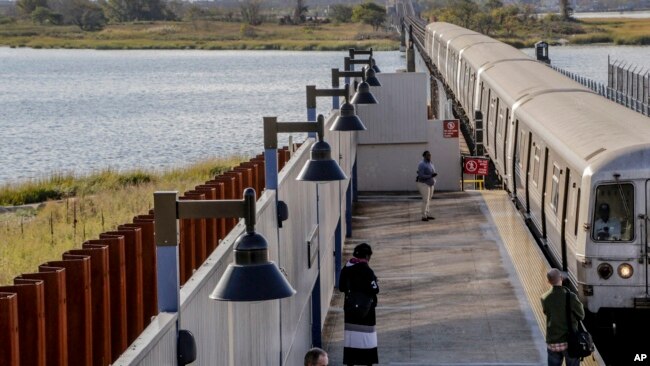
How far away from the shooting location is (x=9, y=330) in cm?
631

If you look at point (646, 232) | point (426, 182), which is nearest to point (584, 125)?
point (646, 232)

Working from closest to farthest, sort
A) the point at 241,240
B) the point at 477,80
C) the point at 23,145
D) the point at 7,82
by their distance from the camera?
the point at 241,240, the point at 477,80, the point at 23,145, the point at 7,82

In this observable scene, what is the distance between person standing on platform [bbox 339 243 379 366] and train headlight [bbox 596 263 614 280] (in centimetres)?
292

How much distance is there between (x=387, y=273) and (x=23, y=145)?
4721cm

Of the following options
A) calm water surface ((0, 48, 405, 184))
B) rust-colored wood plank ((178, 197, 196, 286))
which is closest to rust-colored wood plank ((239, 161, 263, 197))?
rust-colored wood plank ((178, 197, 196, 286))

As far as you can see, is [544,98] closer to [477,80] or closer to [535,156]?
[535,156]

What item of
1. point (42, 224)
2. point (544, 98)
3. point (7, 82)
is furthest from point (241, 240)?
point (7, 82)

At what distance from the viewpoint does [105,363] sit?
7.93 meters

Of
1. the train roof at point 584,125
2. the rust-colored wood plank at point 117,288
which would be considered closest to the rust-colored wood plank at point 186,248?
the rust-colored wood plank at point 117,288

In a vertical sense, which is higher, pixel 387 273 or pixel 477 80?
pixel 477 80

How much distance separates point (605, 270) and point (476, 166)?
1497 centimetres

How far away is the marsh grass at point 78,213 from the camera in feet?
67.1

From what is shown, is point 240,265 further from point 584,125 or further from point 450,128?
point 450,128

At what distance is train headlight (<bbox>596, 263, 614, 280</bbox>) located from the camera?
572 inches
